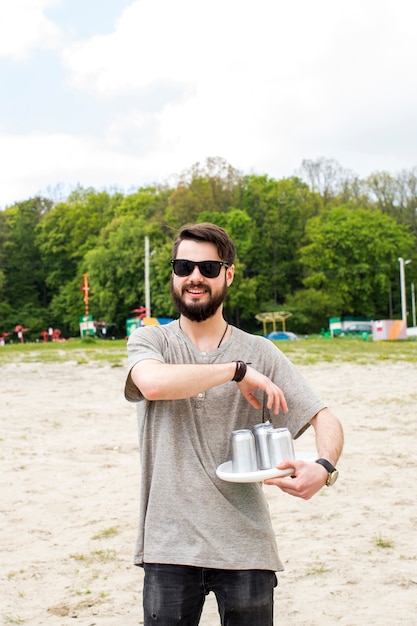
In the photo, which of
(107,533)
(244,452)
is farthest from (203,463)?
(107,533)

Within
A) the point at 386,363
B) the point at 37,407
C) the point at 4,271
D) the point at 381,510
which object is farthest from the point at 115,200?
the point at 381,510

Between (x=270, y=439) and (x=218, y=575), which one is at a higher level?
(x=270, y=439)

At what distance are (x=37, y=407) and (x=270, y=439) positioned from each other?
1075 cm

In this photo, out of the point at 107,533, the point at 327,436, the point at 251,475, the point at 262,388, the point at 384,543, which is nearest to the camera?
the point at 251,475

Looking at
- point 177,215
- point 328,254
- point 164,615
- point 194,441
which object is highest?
point 177,215

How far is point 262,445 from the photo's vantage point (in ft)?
7.54

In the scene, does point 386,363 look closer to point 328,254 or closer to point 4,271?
point 328,254

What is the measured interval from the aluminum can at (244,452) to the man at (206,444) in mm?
98

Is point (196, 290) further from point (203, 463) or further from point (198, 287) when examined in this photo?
point (203, 463)

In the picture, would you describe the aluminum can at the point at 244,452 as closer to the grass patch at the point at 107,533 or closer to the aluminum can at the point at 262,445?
the aluminum can at the point at 262,445

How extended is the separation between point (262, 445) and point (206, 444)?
0.21 metres

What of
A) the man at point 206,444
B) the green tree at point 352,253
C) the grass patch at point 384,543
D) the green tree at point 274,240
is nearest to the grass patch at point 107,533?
the grass patch at point 384,543

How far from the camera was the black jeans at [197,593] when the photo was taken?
2326 millimetres

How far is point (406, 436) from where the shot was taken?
9656 mm
